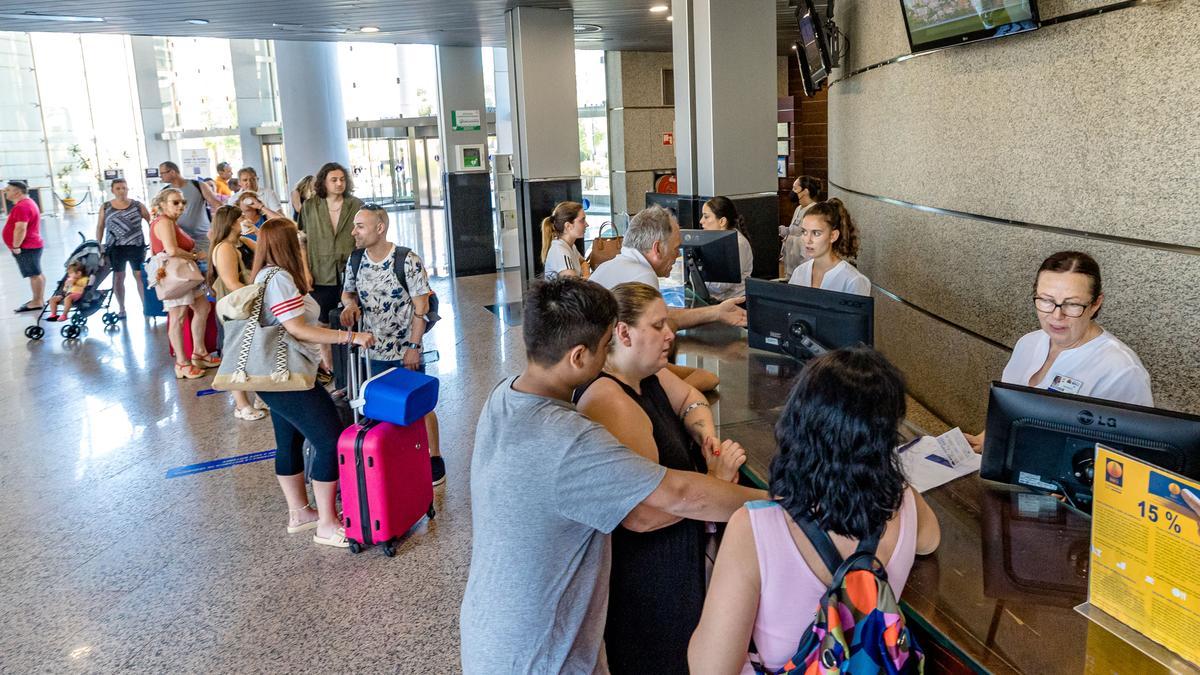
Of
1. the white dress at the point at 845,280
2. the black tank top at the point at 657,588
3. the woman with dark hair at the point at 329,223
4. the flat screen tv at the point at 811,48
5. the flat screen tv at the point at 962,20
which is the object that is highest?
the flat screen tv at the point at 811,48

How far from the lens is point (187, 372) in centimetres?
688

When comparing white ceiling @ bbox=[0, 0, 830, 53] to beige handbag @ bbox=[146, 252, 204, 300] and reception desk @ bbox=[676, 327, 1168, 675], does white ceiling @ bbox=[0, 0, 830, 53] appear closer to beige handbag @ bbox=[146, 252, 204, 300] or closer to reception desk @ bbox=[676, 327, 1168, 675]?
beige handbag @ bbox=[146, 252, 204, 300]

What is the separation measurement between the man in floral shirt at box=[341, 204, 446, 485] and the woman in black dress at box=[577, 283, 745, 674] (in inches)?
92.0

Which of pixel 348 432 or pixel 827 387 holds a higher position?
pixel 827 387

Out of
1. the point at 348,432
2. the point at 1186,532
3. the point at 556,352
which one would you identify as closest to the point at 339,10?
the point at 348,432

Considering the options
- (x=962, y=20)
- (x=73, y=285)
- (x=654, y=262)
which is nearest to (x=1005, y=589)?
(x=654, y=262)

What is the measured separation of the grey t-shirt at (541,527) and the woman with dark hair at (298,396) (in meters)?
2.19

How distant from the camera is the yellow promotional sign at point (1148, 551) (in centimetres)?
134

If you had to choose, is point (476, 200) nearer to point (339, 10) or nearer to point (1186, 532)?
point (339, 10)

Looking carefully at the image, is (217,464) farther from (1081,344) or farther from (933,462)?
(1081,344)

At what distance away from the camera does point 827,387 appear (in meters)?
1.45

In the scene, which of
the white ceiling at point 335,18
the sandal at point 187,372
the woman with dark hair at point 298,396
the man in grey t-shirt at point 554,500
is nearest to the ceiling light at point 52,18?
the white ceiling at point 335,18

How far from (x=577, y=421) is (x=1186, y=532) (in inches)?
40.8

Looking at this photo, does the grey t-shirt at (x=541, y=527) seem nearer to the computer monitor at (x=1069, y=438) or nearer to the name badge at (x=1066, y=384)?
the computer monitor at (x=1069, y=438)
